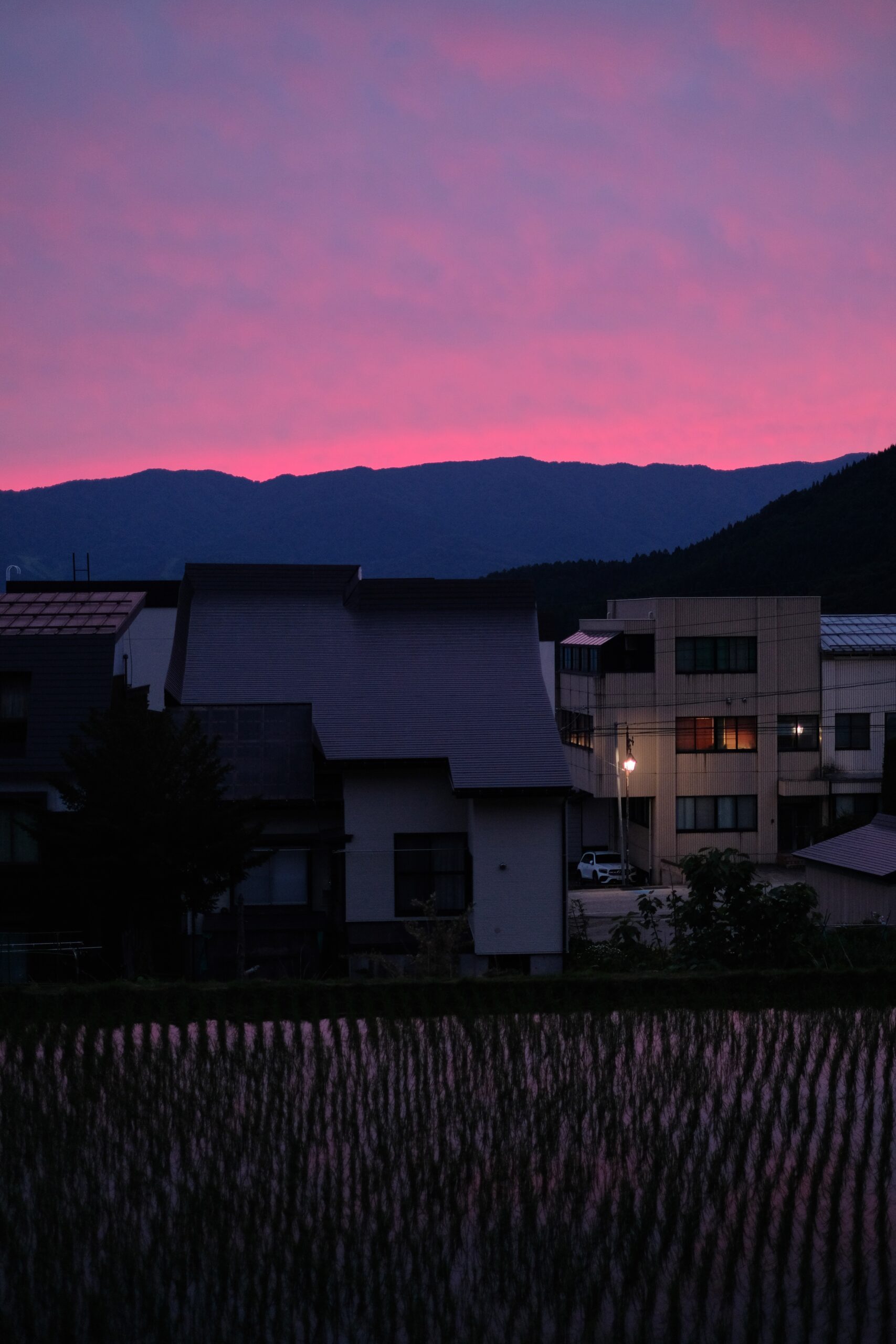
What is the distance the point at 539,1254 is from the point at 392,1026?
3.48 meters

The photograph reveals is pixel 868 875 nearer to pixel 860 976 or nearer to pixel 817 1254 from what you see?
pixel 860 976

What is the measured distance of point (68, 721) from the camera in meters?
20.4

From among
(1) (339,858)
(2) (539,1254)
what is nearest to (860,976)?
(2) (539,1254)

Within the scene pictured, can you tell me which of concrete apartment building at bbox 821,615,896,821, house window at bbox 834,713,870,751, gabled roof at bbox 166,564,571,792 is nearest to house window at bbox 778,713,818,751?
concrete apartment building at bbox 821,615,896,821

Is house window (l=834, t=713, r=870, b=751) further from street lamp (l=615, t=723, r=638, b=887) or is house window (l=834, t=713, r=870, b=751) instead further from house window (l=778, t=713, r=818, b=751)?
street lamp (l=615, t=723, r=638, b=887)

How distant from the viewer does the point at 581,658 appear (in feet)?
149

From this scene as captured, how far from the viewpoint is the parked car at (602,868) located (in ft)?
132

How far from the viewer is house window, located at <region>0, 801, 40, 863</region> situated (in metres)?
19.5

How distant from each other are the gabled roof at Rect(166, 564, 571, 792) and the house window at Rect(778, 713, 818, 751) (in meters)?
20.0

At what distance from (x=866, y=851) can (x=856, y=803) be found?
60.6 feet

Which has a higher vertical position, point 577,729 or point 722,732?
point 577,729

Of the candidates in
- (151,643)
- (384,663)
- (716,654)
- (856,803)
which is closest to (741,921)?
(384,663)

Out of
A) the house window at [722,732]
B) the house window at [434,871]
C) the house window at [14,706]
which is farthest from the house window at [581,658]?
the house window at [14,706]

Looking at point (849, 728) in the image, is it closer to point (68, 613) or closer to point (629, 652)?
point (629, 652)
